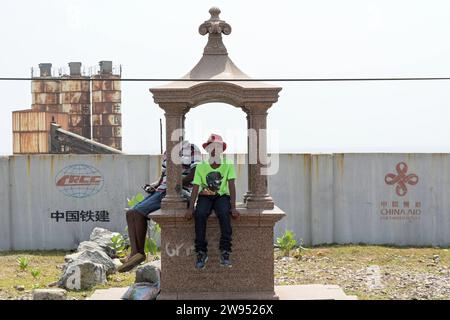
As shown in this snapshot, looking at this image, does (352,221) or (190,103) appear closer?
(190,103)

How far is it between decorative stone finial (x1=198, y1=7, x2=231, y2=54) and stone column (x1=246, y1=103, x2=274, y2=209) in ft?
3.31

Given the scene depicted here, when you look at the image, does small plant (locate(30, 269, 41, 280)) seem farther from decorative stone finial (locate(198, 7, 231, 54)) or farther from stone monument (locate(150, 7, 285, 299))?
decorative stone finial (locate(198, 7, 231, 54))

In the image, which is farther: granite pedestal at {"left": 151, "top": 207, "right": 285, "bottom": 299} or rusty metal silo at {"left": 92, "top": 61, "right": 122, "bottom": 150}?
rusty metal silo at {"left": 92, "top": 61, "right": 122, "bottom": 150}

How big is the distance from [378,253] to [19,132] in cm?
1723

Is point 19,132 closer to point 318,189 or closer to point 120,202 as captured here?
point 120,202

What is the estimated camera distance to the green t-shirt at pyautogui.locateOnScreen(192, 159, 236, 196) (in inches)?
316

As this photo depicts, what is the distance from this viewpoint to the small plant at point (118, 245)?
13773 millimetres

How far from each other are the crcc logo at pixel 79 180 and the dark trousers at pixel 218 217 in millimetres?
8119

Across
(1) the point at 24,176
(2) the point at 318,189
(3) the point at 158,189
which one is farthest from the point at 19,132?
(3) the point at 158,189

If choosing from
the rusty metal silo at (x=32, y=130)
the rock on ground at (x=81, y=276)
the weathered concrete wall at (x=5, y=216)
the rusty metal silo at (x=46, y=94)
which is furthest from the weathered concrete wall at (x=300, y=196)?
the rusty metal silo at (x=46, y=94)

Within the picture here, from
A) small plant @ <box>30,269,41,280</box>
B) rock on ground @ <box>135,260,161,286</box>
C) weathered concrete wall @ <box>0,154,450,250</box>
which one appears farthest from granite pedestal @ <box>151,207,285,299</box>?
weathered concrete wall @ <box>0,154,450,250</box>

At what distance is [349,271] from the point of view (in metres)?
12.4

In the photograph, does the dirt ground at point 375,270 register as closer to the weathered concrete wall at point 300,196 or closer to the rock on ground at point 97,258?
the weathered concrete wall at point 300,196

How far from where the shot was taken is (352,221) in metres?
15.6
